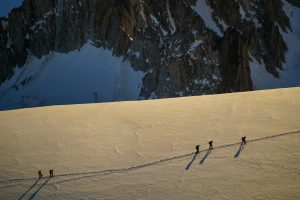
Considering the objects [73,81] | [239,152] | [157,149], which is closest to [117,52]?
[73,81]

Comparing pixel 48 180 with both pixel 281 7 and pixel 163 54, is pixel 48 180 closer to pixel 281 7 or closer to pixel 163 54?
pixel 163 54

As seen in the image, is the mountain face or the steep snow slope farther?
the steep snow slope

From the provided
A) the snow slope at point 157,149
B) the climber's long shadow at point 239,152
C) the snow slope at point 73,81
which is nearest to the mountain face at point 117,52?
the snow slope at point 73,81

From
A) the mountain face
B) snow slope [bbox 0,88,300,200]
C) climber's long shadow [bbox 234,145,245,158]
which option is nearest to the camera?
snow slope [bbox 0,88,300,200]

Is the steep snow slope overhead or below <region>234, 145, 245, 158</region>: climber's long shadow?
overhead

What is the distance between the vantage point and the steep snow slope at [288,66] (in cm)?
7681

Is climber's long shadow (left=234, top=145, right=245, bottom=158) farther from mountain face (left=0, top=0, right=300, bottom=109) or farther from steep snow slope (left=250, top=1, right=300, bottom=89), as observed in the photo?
steep snow slope (left=250, top=1, right=300, bottom=89)

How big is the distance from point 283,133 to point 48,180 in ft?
21.4

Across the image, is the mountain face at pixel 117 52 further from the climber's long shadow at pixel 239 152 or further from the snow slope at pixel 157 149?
the climber's long shadow at pixel 239 152

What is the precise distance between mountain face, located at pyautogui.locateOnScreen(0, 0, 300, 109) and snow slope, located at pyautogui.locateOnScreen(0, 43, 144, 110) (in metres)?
0.14

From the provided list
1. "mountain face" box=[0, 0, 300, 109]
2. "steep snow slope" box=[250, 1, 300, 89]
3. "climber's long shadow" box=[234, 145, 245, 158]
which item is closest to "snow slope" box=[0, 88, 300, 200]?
"climber's long shadow" box=[234, 145, 245, 158]

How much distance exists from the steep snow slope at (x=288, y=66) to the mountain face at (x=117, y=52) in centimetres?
49

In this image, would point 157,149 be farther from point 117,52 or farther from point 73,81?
point 117,52

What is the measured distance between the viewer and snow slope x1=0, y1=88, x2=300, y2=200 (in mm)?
10617
